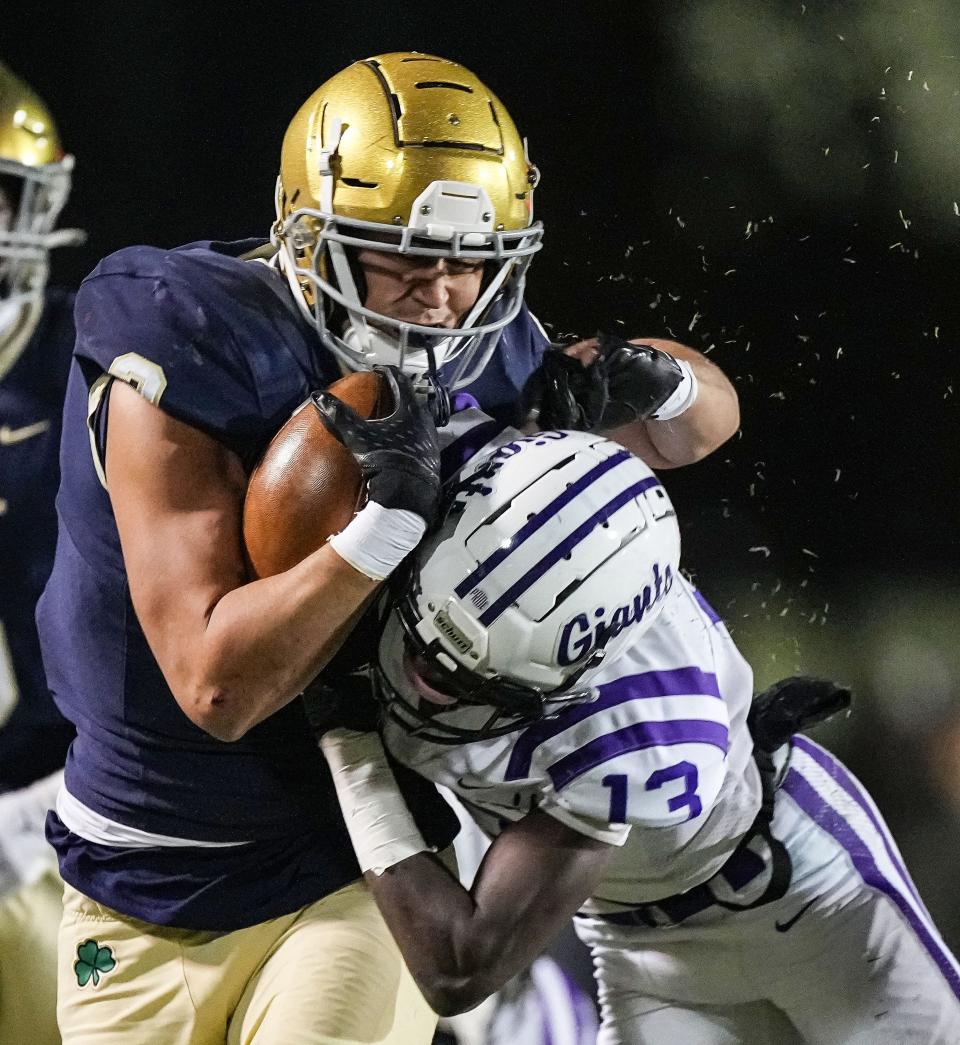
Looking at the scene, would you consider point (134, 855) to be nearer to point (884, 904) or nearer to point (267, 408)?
point (267, 408)

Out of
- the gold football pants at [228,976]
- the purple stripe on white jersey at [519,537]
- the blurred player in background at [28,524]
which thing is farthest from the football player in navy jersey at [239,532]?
the blurred player in background at [28,524]

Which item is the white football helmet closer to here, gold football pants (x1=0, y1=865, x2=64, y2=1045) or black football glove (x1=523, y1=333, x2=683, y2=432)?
black football glove (x1=523, y1=333, x2=683, y2=432)

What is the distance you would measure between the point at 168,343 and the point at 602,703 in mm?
617

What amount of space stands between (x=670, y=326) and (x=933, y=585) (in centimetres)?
68

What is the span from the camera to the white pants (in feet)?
5.57

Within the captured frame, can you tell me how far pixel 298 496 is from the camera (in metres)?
1.29

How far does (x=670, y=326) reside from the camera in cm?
220

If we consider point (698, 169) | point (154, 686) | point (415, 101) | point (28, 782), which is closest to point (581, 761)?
point (154, 686)

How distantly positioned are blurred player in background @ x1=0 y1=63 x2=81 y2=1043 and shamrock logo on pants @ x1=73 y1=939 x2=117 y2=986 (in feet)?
0.99

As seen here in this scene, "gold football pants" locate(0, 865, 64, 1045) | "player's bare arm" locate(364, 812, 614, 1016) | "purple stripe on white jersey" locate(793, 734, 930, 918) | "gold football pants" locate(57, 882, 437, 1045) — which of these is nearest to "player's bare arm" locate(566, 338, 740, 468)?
"purple stripe on white jersey" locate(793, 734, 930, 918)

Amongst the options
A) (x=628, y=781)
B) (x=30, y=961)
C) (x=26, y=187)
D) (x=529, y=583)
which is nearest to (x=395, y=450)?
(x=529, y=583)

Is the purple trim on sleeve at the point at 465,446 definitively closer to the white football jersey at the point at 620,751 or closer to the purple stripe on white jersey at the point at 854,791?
the white football jersey at the point at 620,751

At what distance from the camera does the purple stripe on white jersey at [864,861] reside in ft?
5.62

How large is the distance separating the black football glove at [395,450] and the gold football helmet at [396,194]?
0.52ft
